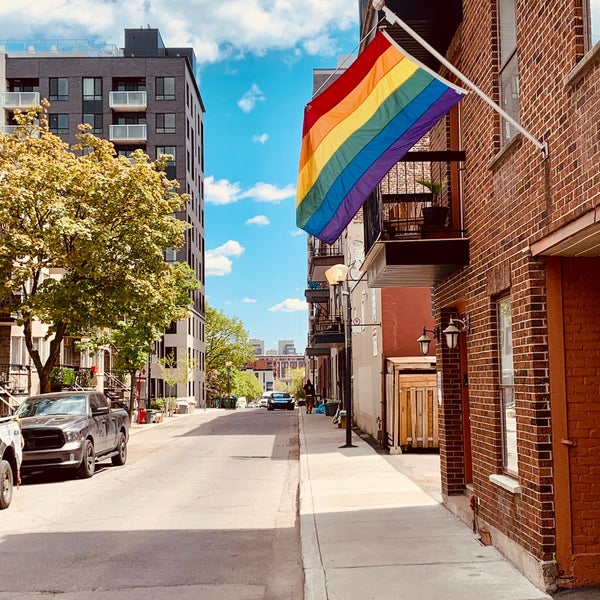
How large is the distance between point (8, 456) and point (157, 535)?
3826mm

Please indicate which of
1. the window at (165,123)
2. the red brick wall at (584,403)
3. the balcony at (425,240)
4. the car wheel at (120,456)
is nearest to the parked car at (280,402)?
the window at (165,123)

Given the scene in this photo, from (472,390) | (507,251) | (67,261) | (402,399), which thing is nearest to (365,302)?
(402,399)

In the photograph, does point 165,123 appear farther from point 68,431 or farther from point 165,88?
point 68,431

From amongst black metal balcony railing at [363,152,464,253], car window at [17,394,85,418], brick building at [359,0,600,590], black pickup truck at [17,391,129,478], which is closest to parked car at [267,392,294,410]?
black pickup truck at [17,391,129,478]

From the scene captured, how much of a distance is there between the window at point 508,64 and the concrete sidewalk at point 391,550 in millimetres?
4224

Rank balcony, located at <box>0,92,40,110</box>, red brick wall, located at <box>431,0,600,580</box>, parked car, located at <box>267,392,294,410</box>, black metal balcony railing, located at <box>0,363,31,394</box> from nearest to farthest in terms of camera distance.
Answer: red brick wall, located at <box>431,0,600,580</box>, black metal balcony railing, located at <box>0,363,31,394</box>, parked car, located at <box>267,392,294,410</box>, balcony, located at <box>0,92,40,110</box>

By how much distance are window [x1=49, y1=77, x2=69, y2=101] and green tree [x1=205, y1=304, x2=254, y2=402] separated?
1139 inches

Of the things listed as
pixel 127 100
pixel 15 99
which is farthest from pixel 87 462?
pixel 15 99

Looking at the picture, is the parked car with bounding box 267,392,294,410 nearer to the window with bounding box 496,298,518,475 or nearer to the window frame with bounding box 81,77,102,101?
the window frame with bounding box 81,77,102,101

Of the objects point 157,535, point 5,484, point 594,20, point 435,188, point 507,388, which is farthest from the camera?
point 5,484

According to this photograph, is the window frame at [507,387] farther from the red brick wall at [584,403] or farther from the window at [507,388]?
the red brick wall at [584,403]

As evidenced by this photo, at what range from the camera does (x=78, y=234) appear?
21.3m

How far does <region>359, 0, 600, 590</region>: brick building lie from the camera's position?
614 cm

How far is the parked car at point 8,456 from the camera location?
12273mm
